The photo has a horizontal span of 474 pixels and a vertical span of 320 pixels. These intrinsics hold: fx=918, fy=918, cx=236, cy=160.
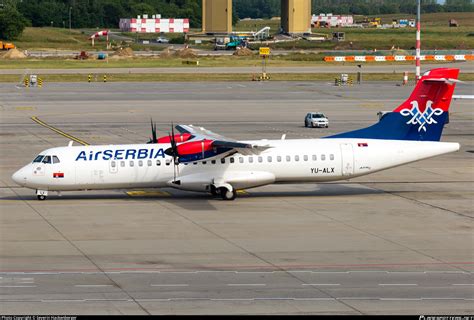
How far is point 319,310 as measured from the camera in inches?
990

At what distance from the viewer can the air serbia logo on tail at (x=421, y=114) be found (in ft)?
146

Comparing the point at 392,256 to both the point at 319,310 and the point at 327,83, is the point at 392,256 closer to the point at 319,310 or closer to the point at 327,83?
the point at 319,310

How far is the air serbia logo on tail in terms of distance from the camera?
44.6 meters

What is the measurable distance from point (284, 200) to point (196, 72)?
86543 mm

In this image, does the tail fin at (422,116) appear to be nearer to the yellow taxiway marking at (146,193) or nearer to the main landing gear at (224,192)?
the main landing gear at (224,192)

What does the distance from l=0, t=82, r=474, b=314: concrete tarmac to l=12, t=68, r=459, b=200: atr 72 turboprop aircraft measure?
1001 mm

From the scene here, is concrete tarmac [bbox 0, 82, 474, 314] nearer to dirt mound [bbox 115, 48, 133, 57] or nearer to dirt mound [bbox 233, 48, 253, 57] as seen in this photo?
dirt mound [bbox 115, 48, 133, 57]

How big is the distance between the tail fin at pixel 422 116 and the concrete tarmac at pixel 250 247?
119 inches

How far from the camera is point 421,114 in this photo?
147 feet

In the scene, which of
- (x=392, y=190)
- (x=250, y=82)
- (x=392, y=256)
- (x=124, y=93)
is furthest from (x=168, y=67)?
(x=392, y=256)

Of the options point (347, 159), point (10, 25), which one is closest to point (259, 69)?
point (10, 25)

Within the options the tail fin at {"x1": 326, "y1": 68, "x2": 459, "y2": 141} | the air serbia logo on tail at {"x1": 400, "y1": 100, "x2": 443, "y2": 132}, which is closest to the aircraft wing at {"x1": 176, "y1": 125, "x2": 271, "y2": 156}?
the tail fin at {"x1": 326, "y1": 68, "x2": 459, "y2": 141}

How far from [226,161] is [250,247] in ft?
34.1

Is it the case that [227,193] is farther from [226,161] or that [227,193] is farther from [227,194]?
[226,161]
